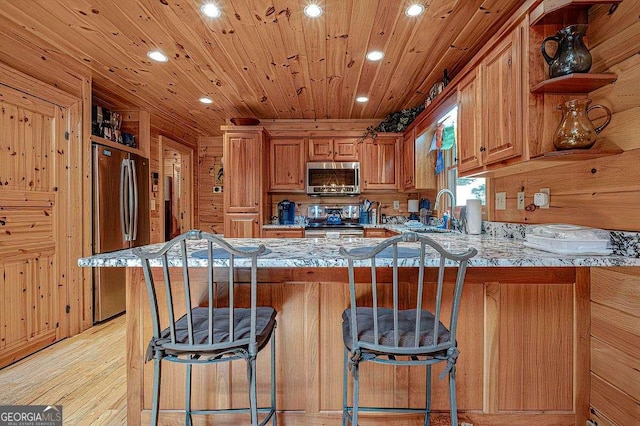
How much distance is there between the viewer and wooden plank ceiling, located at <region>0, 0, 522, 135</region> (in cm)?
209

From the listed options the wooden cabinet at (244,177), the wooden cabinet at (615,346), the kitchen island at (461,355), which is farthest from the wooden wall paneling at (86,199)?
the wooden cabinet at (615,346)

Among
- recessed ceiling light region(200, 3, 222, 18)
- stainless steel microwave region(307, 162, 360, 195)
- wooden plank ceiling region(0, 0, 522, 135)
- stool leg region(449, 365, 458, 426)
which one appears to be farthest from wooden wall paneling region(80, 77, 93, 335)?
stool leg region(449, 365, 458, 426)

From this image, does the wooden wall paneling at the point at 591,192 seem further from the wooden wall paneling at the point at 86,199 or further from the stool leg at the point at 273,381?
the wooden wall paneling at the point at 86,199

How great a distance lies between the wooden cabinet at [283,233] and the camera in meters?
4.00

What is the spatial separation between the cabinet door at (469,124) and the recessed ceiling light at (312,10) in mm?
1077

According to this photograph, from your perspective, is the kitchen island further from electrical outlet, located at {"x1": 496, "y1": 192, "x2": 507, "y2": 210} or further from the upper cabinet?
electrical outlet, located at {"x1": 496, "y1": 192, "x2": 507, "y2": 210}

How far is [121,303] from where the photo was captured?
347cm

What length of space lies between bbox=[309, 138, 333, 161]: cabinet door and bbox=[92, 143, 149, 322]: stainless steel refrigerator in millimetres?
2116

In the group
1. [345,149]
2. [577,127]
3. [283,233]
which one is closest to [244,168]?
[283,233]

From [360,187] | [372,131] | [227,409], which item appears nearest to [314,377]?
[227,409]

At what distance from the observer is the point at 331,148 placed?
4.42 metres

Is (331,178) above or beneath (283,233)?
above

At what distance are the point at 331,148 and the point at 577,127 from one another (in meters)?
3.16

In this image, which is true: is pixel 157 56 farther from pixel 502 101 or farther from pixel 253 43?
pixel 502 101
